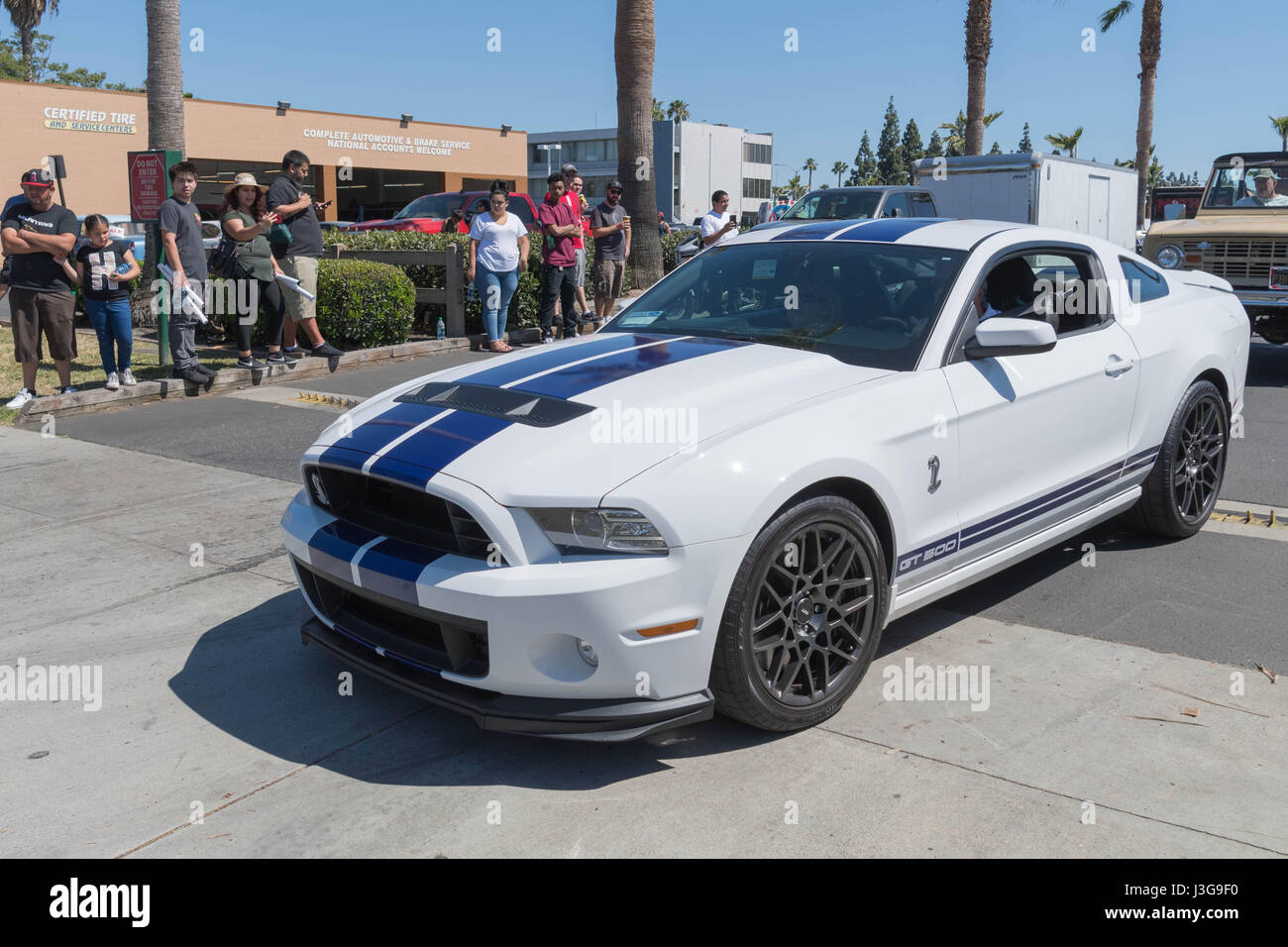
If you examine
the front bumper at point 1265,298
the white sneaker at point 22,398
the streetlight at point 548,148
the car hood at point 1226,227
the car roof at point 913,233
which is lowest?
the white sneaker at point 22,398

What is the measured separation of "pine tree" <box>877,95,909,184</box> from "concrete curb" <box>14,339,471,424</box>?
136 m

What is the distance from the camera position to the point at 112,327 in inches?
388

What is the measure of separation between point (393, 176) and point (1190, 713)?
2013 inches

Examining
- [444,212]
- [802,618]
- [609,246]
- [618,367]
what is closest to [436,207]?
[444,212]

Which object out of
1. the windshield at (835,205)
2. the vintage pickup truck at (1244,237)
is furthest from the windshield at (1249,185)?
the windshield at (835,205)

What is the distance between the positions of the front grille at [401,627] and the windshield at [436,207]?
61.6ft

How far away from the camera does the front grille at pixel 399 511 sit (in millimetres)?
3451

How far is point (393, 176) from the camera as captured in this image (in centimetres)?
5128

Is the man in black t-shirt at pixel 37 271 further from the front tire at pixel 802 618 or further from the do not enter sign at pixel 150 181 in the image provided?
the front tire at pixel 802 618

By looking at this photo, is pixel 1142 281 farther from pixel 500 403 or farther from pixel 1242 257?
pixel 1242 257

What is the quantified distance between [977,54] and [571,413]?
26.6 meters

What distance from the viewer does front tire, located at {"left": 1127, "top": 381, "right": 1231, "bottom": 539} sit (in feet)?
18.5

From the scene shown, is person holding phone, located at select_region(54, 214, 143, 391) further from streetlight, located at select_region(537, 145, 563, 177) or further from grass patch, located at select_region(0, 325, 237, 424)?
streetlight, located at select_region(537, 145, 563, 177)

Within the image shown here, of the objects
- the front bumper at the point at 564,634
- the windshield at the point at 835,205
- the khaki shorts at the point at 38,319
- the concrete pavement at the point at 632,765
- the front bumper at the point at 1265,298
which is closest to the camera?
the concrete pavement at the point at 632,765
